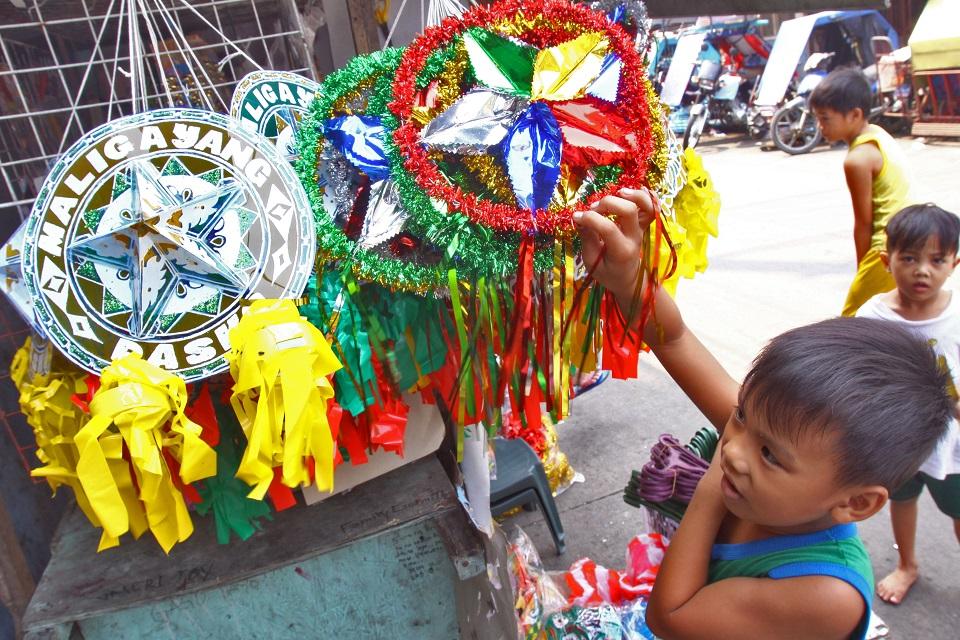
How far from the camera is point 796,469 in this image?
2.55 feet

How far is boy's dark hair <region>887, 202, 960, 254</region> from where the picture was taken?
186 cm

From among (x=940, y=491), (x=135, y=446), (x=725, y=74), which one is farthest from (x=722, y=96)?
(x=135, y=446)

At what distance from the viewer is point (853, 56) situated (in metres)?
9.57

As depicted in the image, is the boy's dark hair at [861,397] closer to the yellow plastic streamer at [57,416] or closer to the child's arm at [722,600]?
the child's arm at [722,600]

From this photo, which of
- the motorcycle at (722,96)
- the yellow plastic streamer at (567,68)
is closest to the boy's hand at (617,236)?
the yellow plastic streamer at (567,68)

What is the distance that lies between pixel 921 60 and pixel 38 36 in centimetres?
857

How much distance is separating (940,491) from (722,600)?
4.98 feet

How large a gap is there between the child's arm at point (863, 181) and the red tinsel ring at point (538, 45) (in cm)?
188

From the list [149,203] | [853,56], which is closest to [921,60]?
[853,56]

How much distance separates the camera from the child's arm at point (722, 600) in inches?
32.4

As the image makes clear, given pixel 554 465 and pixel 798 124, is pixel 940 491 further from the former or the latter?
pixel 798 124

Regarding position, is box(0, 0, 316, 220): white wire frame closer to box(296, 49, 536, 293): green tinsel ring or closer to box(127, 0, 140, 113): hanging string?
box(127, 0, 140, 113): hanging string

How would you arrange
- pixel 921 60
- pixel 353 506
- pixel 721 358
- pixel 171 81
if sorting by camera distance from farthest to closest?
pixel 921 60
pixel 721 358
pixel 171 81
pixel 353 506

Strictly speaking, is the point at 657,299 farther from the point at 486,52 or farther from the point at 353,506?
the point at 353,506
